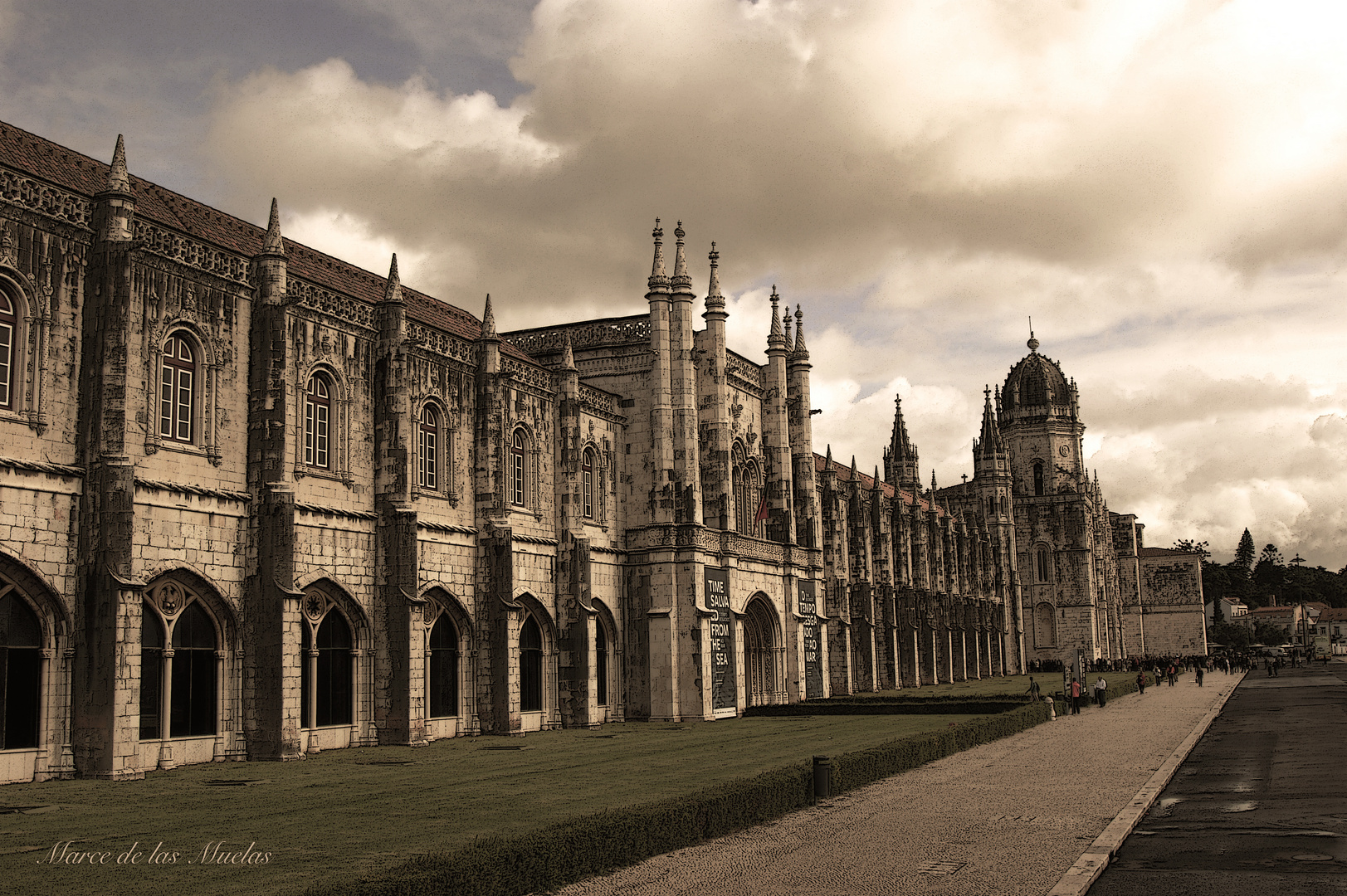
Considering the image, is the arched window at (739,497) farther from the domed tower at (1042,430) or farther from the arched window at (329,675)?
the domed tower at (1042,430)

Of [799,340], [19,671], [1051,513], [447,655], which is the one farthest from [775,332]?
[1051,513]

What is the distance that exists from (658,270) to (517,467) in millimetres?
10664

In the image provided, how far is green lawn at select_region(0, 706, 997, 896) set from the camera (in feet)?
42.5

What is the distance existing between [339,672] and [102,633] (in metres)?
7.87

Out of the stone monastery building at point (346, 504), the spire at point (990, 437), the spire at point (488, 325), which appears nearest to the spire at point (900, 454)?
the spire at point (990, 437)

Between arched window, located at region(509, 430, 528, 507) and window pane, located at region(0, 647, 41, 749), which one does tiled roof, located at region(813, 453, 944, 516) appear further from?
window pane, located at region(0, 647, 41, 749)

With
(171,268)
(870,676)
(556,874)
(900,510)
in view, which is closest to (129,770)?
(171,268)

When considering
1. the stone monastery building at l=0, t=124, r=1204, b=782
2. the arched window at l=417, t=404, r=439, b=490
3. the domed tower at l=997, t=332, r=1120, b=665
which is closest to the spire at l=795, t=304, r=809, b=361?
the stone monastery building at l=0, t=124, r=1204, b=782

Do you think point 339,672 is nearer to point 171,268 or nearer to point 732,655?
point 171,268

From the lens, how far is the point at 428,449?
3331 cm

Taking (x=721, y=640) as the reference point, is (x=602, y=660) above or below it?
below

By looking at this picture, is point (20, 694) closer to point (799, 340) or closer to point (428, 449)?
point (428, 449)

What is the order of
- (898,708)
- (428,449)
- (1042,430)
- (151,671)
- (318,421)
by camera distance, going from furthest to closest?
1. (1042,430)
2. (898,708)
3. (428,449)
4. (318,421)
5. (151,671)

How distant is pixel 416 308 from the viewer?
36438 millimetres
